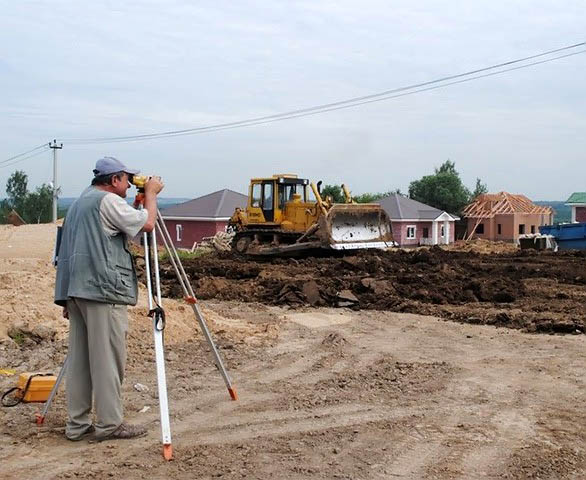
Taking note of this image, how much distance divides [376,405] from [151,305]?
2156 millimetres

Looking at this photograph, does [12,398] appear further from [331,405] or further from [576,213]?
[576,213]

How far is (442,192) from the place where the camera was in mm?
77562

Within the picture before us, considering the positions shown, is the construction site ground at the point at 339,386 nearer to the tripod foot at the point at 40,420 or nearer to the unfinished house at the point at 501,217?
the tripod foot at the point at 40,420

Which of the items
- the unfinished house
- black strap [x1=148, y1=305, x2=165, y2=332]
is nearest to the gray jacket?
black strap [x1=148, y1=305, x2=165, y2=332]

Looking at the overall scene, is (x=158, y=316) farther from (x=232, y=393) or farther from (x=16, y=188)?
(x=16, y=188)

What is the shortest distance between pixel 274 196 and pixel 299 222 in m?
1.43

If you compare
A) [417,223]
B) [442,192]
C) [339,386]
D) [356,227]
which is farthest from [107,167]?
[442,192]

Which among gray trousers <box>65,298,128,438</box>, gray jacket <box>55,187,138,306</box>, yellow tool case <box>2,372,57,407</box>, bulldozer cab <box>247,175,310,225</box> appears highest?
bulldozer cab <box>247,175,310,225</box>

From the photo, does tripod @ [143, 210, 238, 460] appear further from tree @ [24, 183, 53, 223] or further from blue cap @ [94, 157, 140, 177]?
tree @ [24, 183, 53, 223]

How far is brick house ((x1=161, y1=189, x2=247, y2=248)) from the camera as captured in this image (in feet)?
175

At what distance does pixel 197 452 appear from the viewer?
5.27 m

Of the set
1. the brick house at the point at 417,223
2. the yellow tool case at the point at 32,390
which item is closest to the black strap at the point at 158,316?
the yellow tool case at the point at 32,390

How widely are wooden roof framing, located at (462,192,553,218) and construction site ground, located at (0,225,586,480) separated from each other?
44.4 metres

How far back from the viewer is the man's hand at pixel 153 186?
5.53 meters
